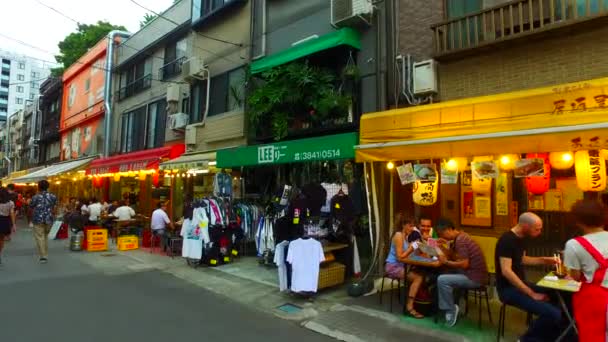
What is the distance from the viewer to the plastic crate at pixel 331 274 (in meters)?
7.65

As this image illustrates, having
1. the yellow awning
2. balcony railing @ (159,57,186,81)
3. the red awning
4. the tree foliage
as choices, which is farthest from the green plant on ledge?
the tree foliage

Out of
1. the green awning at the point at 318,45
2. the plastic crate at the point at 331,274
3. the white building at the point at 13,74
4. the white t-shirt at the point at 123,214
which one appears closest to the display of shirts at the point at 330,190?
the plastic crate at the point at 331,274

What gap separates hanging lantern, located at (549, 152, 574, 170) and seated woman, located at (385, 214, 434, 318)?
2.40m

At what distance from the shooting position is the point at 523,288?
4699 mm

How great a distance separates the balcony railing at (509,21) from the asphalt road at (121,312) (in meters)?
5.99

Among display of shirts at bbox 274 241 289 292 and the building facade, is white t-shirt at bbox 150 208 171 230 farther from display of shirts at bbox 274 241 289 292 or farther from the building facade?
the building facade

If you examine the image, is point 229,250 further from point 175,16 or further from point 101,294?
point 175,16

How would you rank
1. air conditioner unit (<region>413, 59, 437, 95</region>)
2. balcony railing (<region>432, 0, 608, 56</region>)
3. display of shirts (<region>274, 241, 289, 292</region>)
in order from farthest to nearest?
air conditioner unit (<region>413, 59, 437, 95</region>) → display of shirts (<region>274, 241, 289, 292</region>) → balcony railing (<region>432, 0, 608, 56</region>)

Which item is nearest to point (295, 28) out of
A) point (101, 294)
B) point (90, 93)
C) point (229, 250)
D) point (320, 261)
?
point (229, 250)

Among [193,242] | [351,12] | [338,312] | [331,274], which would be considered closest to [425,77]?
[351,12]

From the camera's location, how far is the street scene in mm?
5445

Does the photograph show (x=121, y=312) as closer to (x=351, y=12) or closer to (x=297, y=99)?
(x=297, y=99)

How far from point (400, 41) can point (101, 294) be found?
821 centimetres

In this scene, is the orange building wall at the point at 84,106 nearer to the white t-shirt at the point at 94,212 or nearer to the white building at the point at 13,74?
the white t-shirt at the point at 94,212
